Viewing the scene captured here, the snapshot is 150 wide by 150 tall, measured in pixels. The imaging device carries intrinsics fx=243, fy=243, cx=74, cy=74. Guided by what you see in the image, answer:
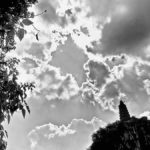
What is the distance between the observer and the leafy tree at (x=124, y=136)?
59.1 m

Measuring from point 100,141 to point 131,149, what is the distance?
25.3 ft

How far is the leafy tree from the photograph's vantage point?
59125 mm

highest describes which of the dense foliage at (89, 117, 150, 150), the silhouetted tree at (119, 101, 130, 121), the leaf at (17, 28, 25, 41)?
the silhouetted tree at (119, 101, 130, 121)

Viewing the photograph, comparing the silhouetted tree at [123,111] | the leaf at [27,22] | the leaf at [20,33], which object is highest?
the silhouetted tree at [123,111]

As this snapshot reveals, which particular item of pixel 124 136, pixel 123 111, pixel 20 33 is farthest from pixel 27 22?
pixel 123 111

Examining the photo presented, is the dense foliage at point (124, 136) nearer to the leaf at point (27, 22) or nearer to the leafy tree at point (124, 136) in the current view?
the leafy tree at point (124, 136)

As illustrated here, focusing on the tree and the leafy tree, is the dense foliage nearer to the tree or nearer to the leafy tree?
the leafy tree

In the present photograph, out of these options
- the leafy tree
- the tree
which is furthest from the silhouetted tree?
the tree

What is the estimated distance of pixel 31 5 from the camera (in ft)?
12.6

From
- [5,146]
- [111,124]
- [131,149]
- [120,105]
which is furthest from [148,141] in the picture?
[5,146]

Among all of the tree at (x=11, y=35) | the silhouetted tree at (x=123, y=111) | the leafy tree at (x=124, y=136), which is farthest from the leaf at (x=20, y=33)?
the silhouetted tree at (x=123, y=111)

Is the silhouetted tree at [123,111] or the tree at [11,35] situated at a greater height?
the silhouetted tree at [123,111]

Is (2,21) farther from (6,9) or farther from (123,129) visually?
(123,129)

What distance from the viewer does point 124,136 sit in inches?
2367
